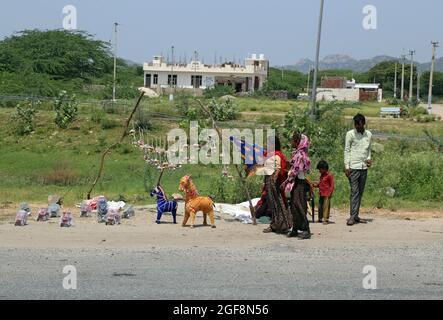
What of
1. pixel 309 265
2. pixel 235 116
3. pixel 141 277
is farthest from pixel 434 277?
pixel 235 116

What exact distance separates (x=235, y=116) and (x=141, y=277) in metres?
29.8

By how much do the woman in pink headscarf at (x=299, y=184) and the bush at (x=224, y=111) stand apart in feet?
82.4

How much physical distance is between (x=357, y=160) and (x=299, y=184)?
1546 mm

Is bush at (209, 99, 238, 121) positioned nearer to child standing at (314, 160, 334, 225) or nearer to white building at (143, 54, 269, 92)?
child standing at (314, 160, 334, 225)

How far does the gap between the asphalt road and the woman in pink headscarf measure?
493mm

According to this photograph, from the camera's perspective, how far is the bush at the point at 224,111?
36.8 meters

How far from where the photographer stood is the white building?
259ft

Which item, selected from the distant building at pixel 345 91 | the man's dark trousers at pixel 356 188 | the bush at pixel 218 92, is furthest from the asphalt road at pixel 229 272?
the distant building at pixel 345 91

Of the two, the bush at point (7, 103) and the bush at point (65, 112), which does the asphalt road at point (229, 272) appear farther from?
the bush at point (7, 103)

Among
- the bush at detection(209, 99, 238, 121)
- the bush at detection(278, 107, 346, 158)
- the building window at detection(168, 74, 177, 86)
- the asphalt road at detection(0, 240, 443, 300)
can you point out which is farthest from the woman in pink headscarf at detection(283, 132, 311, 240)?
the building window at detection(168, 74, 177, 86)

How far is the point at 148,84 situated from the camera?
7938 cm

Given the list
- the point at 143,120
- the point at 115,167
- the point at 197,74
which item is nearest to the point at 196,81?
the point at 197,74

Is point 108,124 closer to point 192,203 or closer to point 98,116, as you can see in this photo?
point 98,116
